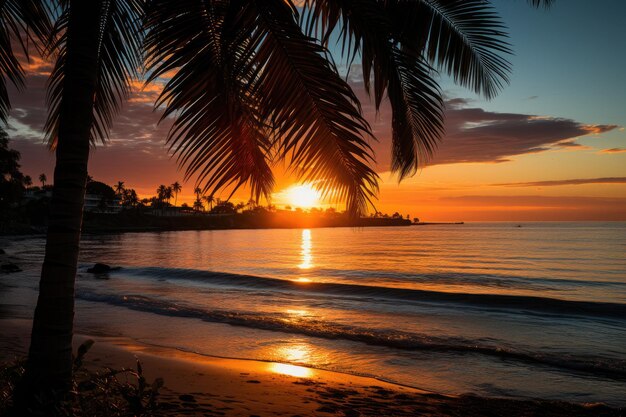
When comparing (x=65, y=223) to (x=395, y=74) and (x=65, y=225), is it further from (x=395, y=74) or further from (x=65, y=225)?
(x=395, y=74)

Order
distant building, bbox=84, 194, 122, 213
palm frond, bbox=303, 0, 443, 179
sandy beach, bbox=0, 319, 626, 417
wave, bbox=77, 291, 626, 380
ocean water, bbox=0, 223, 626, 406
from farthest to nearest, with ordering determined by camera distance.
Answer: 1. distant building, bbox=84, 194, 122, 213
2. wave, bbox=77, 291, 626, 380
3. ocean water, bbox=0, 223, 626, 406
4. sandy beach, bbox=0, 319, 626, 417
5. palm frond, bbox=303, 0, 443, 179

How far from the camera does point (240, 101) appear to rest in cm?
437

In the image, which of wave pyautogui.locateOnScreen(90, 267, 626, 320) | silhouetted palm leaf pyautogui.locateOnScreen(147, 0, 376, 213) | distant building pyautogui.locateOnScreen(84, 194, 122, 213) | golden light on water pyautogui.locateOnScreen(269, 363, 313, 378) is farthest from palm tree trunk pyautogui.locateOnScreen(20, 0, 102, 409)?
distant building pyautogui.locateOnScreen(84, 194, 122, 213)

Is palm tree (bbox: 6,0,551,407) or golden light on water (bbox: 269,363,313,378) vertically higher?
palm tree (bbox: 6,0,551,407)

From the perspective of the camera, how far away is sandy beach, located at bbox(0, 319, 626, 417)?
16.9ft

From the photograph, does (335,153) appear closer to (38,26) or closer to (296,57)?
(296,57)

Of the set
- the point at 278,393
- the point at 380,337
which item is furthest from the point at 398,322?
the point at 278,393

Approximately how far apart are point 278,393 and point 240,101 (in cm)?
383

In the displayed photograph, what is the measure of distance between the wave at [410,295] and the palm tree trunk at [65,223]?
16370 millimetres

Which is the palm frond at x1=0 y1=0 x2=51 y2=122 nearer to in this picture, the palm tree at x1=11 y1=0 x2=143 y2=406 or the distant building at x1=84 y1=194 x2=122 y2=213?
the palm tree at x1=11 y1=0 x2=143 y2=406

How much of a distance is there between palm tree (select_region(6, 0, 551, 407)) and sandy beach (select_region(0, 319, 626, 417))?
1823 millimetres

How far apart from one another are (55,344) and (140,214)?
166 meters

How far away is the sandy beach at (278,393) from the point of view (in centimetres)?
516

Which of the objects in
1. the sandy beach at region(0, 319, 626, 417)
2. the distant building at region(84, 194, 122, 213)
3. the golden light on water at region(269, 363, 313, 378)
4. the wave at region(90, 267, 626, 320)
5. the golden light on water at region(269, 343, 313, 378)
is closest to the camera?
the sandy beach at region(0, 319, 626, 417)
